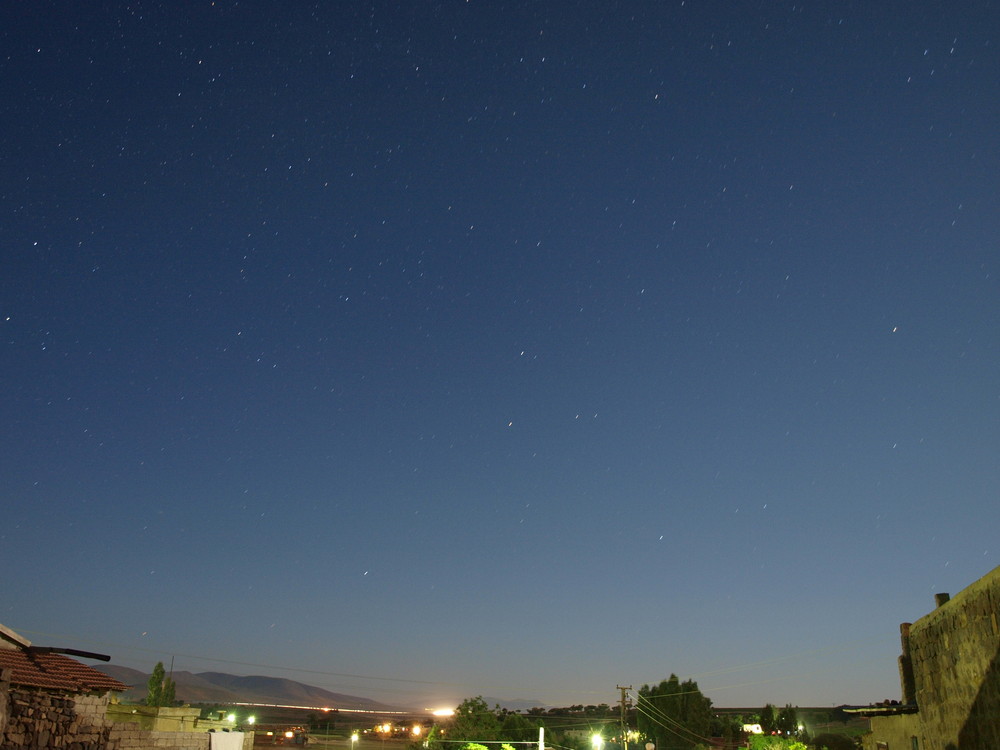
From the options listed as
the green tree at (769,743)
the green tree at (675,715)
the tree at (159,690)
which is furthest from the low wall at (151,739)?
the tree at (159,690)

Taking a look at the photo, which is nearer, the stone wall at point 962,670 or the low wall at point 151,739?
the stone wall at point 962,670

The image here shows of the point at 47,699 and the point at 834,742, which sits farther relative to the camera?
the point at 834,742

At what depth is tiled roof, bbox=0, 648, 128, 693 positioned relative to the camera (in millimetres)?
14930

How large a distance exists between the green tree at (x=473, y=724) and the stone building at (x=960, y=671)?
41080mm

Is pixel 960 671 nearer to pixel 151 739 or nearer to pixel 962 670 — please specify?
pixel 962 670

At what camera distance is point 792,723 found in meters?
62.7

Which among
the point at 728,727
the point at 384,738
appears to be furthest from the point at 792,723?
the point at 384,738

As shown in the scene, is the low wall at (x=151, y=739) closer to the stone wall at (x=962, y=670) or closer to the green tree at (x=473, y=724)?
the stone wall at (x=962, y=670)

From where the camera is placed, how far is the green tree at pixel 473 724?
48.8 m

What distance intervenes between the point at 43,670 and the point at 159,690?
62.5 meters

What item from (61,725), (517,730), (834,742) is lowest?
(517,730)

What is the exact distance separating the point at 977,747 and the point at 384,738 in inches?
3226

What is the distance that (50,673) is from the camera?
16.0 metres

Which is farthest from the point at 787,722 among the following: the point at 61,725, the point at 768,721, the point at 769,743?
the point at 61,725
